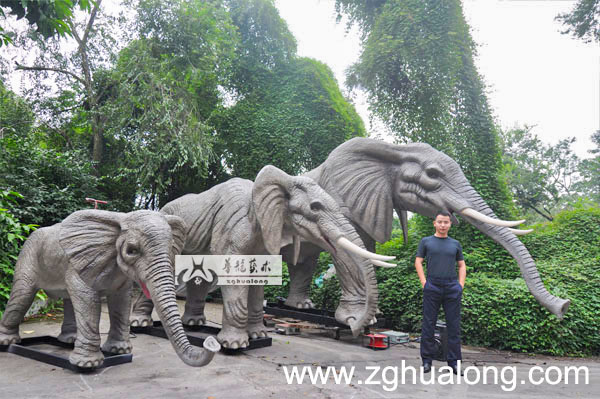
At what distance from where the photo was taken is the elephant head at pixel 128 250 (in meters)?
2.99

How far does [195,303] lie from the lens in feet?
16.5

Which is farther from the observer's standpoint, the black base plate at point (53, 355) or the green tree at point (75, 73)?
the green tree at point (75, 73)

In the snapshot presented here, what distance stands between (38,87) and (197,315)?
8.68 meters

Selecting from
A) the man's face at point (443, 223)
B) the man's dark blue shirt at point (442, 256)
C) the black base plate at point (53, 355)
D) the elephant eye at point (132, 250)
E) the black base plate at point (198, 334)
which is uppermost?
the man's face at point (443, 223)

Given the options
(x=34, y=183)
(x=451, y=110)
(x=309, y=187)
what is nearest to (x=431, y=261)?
(x=309, y=187)

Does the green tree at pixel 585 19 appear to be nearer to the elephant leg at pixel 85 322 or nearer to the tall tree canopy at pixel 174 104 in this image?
the tall tree canopy at pixel 174 104

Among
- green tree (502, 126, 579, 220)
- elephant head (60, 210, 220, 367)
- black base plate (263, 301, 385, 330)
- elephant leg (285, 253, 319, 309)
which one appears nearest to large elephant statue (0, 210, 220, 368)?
elephant head (60, 210, 220, 367)

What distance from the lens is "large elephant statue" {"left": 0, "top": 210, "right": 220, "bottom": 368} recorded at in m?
3.03

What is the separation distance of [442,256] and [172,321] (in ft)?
6.78

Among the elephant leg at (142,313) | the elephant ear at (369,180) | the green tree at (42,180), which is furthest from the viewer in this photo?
the green tree at (42,180)

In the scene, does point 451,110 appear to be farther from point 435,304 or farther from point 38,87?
point 38,87

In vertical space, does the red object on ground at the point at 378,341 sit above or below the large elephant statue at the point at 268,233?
below

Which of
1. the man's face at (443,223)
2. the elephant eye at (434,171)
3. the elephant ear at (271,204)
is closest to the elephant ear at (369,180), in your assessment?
the elephant eye at (434,171)

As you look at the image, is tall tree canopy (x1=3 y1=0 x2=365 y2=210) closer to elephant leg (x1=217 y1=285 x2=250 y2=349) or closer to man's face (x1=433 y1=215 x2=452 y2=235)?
elephant leg (x1=217 y1=285 x2=250 y2=349)
